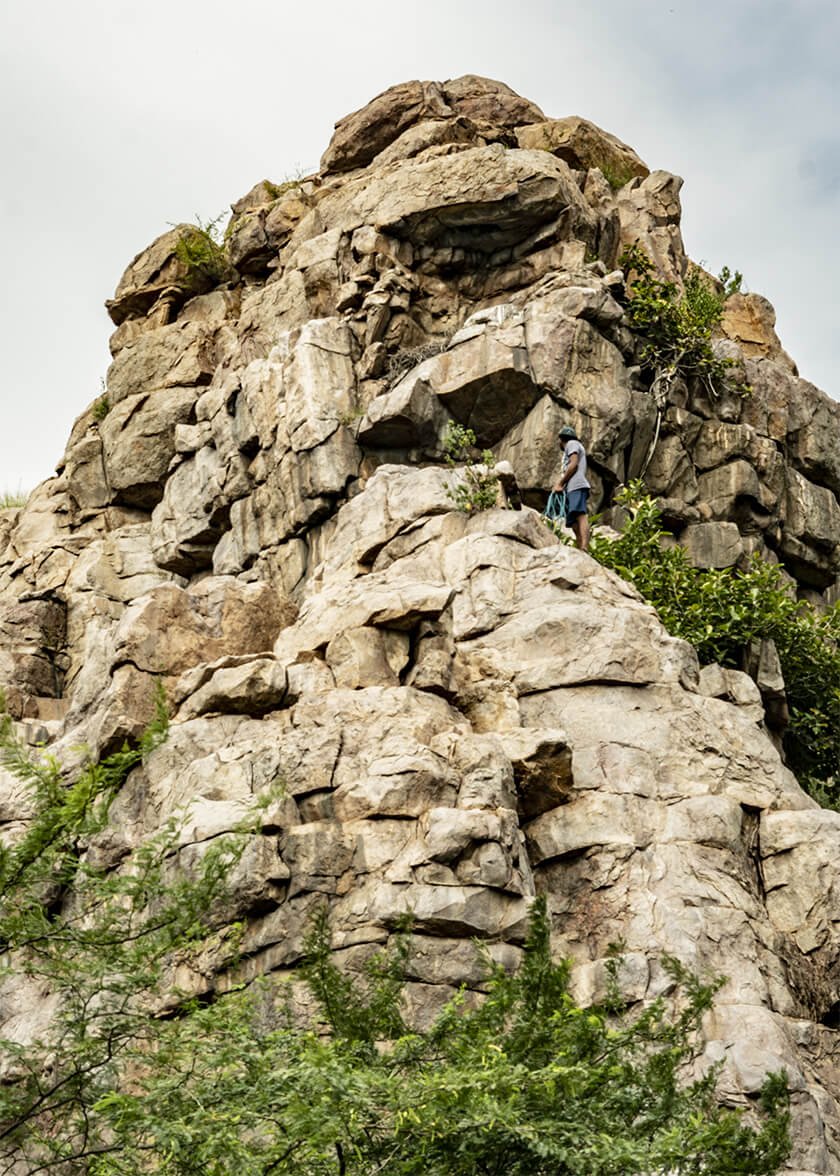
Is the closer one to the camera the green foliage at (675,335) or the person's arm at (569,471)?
the person's arm at (569,471)

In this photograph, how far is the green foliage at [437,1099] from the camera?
873 cm

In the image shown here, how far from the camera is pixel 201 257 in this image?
35219 millimetres

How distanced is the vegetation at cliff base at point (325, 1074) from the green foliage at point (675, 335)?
18890 mm

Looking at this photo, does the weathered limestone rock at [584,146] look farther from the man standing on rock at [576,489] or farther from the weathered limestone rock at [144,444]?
the man standing on rock at [576,489]

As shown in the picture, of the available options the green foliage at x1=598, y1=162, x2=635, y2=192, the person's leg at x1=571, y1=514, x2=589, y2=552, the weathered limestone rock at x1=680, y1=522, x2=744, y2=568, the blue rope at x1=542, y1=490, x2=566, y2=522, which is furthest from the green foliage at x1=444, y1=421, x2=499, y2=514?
the green foliage at x1=598, y1=162, x2=635, y2=192

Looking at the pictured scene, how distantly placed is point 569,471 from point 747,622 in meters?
3.81

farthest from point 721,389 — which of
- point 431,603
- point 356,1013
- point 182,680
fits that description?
point 356,1013

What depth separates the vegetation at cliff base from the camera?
878 centimetres

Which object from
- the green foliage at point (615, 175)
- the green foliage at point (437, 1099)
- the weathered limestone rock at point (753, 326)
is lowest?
the green foliage at point (437, 1099)

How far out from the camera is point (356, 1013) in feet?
34.5

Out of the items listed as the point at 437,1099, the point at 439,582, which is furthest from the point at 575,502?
the point at 437,1099

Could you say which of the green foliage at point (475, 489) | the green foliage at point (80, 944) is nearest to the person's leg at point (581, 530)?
the green foliage at point (475, 489)

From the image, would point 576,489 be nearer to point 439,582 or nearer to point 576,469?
point 576,469

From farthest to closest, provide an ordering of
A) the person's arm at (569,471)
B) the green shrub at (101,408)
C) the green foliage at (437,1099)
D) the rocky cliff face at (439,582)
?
1. the green shrub at (101,408)
2. the person's arm at (569,471)
3. the rocky cliff face at (439,582)
4. the green foliage at (437,1099)
